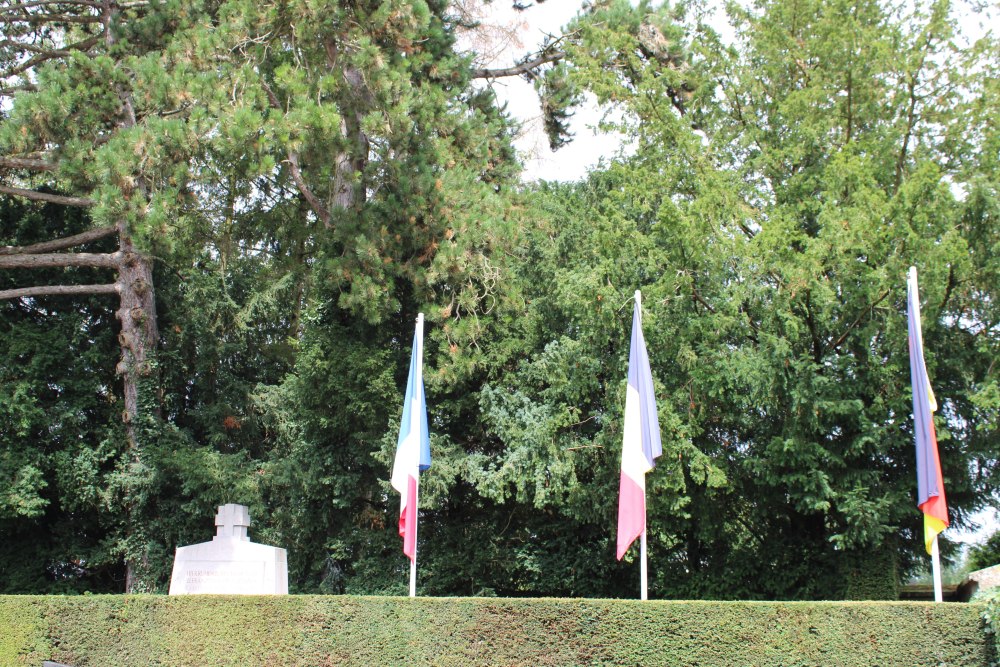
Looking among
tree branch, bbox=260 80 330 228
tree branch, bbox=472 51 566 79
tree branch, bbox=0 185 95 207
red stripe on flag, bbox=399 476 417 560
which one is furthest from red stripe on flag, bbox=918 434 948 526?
tree branch, bbox=0 185 95 207

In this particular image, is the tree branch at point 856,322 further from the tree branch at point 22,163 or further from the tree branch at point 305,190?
the tree branch at point 22,163

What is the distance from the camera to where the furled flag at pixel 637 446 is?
353 inches

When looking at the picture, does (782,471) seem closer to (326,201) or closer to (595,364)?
(595,364)

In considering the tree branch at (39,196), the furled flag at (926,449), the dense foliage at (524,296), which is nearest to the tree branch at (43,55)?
the dense foliage at (524,296)

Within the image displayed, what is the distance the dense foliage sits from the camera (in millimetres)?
11641

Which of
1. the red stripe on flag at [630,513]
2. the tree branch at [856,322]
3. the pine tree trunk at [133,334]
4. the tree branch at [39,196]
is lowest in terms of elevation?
the red stripe on flag at [630,513]

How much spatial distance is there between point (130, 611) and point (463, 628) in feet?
12.1

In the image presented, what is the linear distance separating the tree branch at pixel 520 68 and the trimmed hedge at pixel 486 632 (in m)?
13.2

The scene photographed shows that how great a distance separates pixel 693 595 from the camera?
45.5 ft

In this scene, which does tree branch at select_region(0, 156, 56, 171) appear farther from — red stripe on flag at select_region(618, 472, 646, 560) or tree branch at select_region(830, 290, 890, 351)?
tree branch at select_region(830, 290, 890, 351)

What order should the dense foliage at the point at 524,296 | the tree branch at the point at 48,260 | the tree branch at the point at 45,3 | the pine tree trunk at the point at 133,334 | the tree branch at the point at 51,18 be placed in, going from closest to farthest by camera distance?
the dense foliage at the point at 524,296 < the tree branch at the point at 48,260 < the tree branch at the point at 45,3 < the tree branch at the point at 51,18 < the pine tree trunk at the point at 133,334

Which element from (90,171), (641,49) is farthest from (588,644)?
(641,49)

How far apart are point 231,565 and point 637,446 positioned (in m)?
5.42

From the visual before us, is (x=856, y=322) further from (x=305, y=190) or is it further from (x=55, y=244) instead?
(x=55, y=244)
